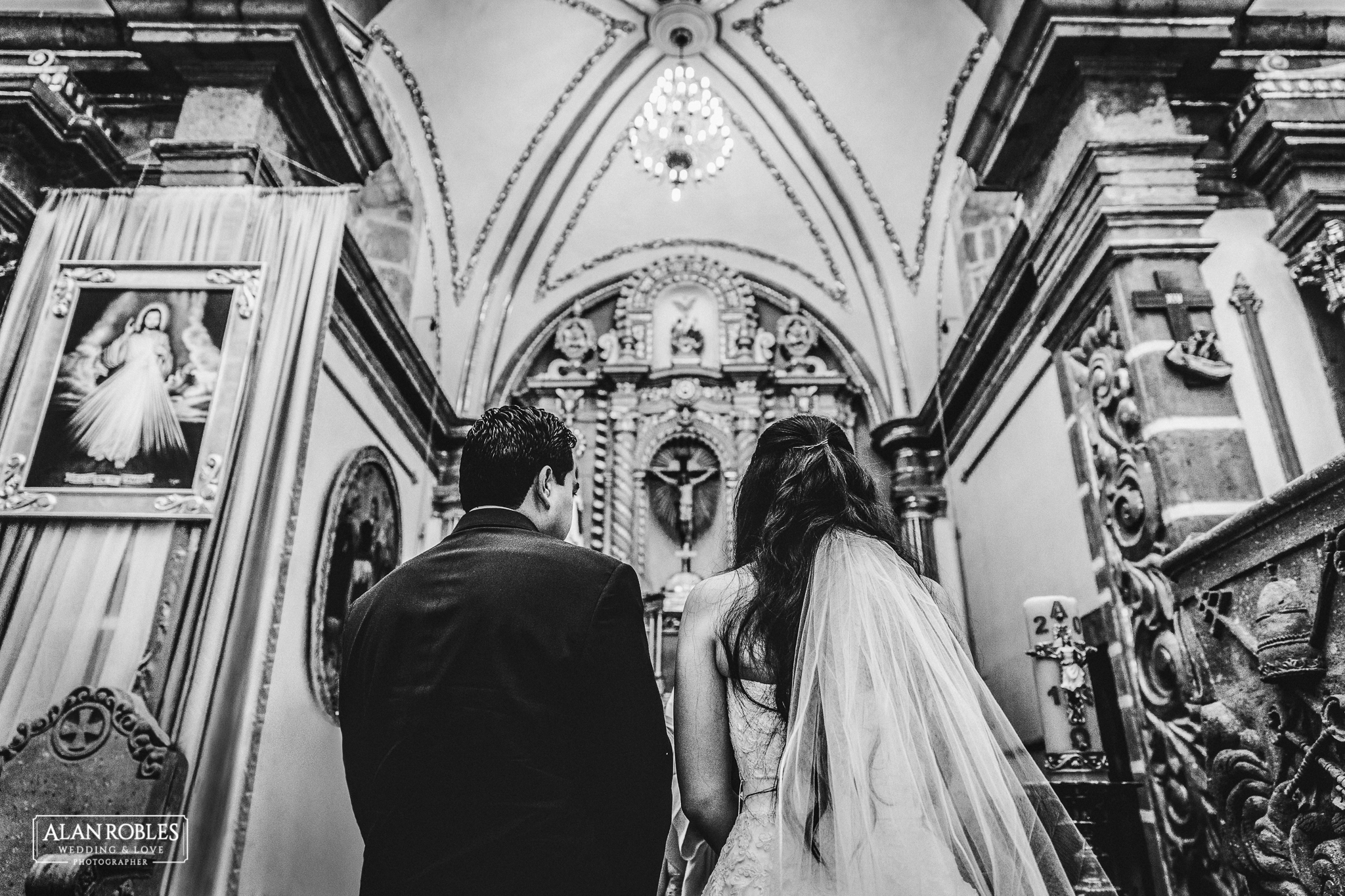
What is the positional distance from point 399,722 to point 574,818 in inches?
13.0

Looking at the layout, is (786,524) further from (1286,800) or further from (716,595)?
(1286,800)

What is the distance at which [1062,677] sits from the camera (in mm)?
3689

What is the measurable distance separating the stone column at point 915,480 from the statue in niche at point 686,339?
177 centimetres

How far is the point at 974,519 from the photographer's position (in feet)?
20.5

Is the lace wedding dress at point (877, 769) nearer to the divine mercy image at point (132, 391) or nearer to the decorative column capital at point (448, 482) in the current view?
the divine mercy image at point (132, 391)

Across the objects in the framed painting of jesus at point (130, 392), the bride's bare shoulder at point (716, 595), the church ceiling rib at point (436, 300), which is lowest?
the bride's bare shoulder at point (716, 595)

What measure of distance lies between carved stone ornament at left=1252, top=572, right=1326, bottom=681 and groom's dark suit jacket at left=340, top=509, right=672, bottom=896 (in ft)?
6.50

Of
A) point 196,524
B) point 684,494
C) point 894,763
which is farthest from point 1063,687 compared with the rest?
point 684,494

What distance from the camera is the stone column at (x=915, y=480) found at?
6840mm

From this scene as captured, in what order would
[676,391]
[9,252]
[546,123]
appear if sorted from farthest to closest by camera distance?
[676,391] < [546,123] < [9,252]

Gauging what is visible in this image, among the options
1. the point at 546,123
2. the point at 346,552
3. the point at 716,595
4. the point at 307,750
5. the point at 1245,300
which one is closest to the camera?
the point at 716,595

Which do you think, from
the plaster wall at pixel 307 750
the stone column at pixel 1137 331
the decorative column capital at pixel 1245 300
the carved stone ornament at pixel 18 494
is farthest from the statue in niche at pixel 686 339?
the carved stone ornament at pixel 18 494

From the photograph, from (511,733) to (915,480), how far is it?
240 inches

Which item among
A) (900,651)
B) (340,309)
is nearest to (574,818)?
(900,651)
